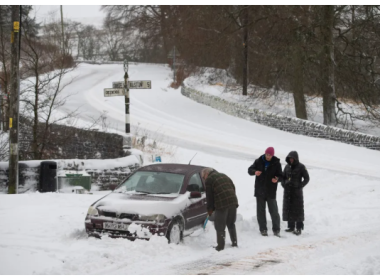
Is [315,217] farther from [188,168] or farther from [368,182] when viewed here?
[368,182]

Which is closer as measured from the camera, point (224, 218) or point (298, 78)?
point (224, 218)

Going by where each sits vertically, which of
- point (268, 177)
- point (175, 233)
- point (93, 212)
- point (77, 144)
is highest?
point (77, 144)

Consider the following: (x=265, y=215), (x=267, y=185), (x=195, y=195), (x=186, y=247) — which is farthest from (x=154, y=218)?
(x=267, y=185)

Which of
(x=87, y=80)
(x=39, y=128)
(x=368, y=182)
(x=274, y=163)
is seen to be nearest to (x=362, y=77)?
(x=368, y=182)

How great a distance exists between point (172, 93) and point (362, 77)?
16387 millimetres

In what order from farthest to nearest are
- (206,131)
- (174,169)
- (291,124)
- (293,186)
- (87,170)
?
(291,124) → (206,131) → (87,170) → (293,186) → (174,169)

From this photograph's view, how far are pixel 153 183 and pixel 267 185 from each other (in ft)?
7.60

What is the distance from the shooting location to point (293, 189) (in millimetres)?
11078

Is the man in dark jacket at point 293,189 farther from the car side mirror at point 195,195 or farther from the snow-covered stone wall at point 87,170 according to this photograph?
the snow-covered stone wall at point 87,170

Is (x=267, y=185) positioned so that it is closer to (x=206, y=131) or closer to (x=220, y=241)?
(x=220, y=241)

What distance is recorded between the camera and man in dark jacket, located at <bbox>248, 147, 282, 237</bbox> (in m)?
10.7

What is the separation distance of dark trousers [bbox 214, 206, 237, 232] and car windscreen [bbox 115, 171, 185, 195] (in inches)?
38.2

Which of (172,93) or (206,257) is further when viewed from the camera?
(172,93)

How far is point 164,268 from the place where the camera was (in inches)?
307
